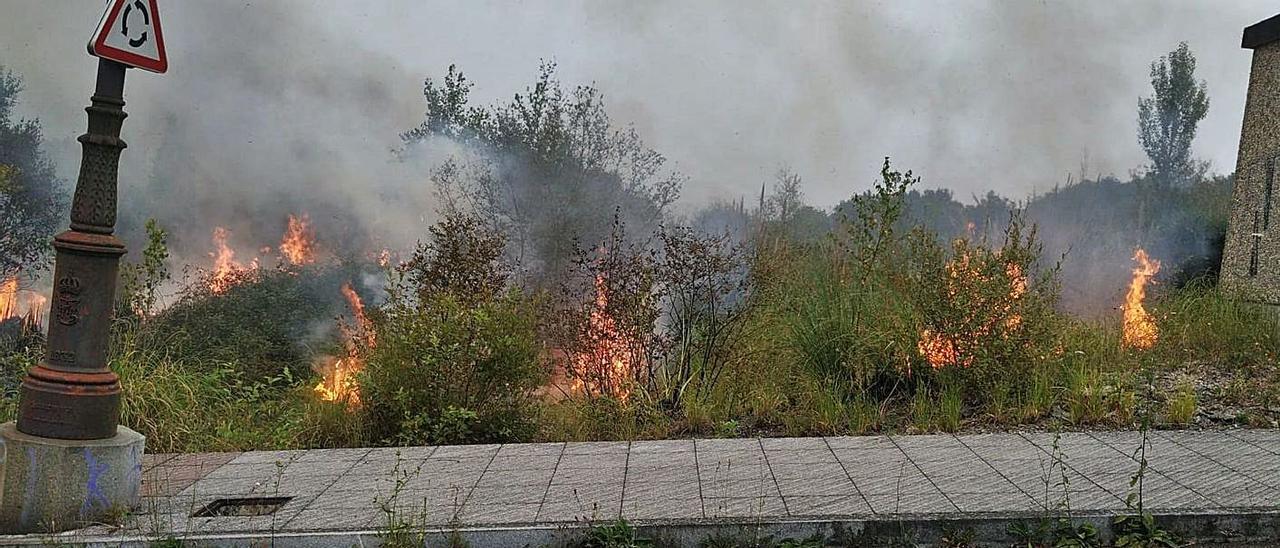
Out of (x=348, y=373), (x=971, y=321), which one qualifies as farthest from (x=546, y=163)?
(x=971, y=321)

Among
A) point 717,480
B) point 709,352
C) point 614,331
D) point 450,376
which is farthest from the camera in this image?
point 709,352

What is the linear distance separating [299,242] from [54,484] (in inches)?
274

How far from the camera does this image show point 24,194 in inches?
433

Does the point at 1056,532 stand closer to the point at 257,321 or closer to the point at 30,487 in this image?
the point at 30,487

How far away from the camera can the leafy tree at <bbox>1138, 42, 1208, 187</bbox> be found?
1245 cm

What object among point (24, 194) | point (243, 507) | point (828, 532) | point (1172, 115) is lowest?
point (243, 507)

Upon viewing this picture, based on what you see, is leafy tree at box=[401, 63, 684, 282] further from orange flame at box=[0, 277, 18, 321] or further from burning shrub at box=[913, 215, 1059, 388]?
burning shrub at box=[913, 215, 1059, 388]

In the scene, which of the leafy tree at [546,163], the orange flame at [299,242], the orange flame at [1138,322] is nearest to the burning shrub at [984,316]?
the orange flame at [1138,322]

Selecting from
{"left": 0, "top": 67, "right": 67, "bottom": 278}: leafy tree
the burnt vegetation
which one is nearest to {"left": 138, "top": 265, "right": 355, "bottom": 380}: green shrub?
the burnt vegetation

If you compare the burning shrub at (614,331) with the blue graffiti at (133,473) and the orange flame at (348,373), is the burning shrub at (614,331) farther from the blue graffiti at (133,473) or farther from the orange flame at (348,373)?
the blue graffiti at (133,473)

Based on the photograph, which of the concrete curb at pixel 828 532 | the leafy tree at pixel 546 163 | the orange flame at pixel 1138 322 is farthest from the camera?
the leafy tree at pixel 546 163

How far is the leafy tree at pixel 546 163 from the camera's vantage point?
1159 centimetres

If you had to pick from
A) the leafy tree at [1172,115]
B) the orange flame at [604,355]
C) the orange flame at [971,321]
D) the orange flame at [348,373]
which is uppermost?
the leafy tree at [1172,115]

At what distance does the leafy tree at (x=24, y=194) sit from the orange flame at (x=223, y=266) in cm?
173
